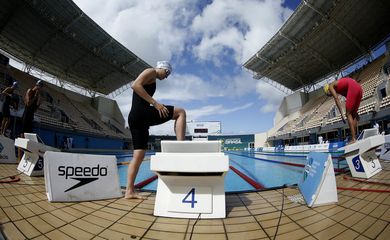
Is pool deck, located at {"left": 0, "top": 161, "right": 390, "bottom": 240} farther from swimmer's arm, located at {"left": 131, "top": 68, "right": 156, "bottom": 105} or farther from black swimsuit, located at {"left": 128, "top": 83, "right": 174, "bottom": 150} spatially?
swimmer's arm, located at {"left": 131, "top": 68, "right": 156, "bottom": 105}

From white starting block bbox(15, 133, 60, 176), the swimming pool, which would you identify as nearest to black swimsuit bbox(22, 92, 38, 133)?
white starting block bbox(15, 133, 60, 176)

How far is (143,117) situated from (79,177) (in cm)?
83

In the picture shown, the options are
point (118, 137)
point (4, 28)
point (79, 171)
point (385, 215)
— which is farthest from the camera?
point (118, 137)

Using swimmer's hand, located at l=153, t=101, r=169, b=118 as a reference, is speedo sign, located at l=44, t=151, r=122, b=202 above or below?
below

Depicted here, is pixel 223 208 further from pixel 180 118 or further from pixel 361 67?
pixel 361 67

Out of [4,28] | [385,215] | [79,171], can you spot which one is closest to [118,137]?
[4,28]

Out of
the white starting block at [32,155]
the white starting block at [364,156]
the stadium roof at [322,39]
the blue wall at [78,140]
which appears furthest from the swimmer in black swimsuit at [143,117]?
the stadium roof at [322,39]

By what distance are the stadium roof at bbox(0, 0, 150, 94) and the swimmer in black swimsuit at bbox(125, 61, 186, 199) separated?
48.2 feet

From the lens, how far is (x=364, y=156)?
281 centimetres

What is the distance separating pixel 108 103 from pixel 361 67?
28128mm

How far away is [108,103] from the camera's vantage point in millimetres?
27125

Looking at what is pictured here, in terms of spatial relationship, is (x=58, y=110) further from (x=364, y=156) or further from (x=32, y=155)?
(x=364, y=156)

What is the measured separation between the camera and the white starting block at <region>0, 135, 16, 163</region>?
4.64 metres

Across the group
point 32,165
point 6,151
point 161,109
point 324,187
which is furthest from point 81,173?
point 6,151
